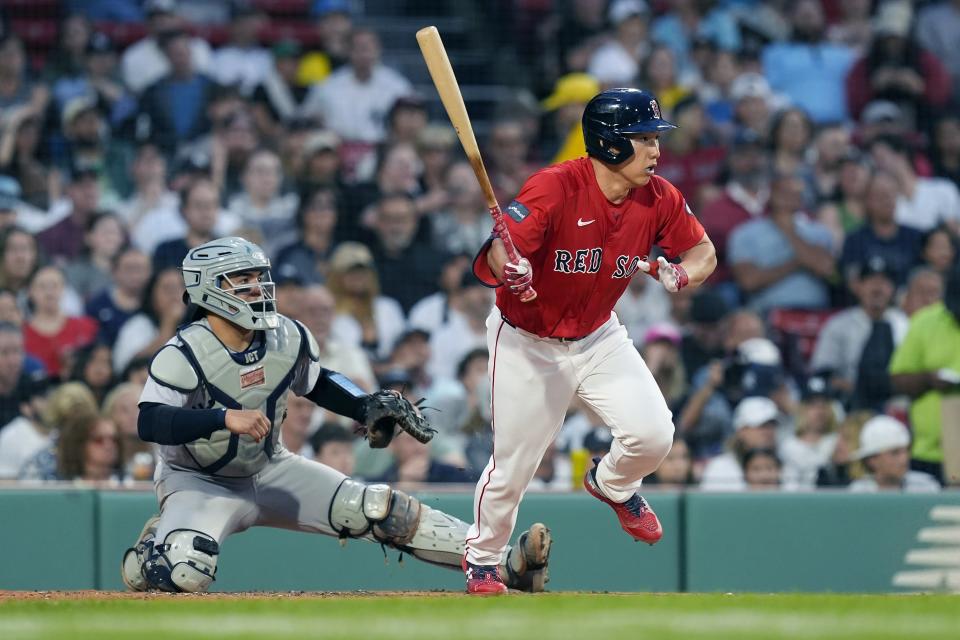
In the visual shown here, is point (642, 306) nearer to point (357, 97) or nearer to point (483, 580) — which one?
A: point (357, 97)

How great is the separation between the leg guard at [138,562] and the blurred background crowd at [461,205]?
206 cm

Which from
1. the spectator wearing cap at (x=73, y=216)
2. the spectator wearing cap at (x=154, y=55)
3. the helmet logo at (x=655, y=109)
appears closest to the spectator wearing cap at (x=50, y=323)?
the spectator wearing cap at (x=73, y=216)

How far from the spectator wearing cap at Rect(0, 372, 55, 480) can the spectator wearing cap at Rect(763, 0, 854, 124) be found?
6078 millimetres

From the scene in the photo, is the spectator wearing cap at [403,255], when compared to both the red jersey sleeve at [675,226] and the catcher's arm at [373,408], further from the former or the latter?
the red jersey sleeve at [675,226]

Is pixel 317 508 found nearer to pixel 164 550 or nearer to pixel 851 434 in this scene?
pixel 164 550

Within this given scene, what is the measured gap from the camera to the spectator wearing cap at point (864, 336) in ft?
32.5

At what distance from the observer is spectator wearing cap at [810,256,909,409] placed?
990 centimetres

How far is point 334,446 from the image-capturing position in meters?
8.80

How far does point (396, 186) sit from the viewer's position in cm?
1094

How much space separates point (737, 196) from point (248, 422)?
5793mm

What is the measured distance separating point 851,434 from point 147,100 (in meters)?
5.39

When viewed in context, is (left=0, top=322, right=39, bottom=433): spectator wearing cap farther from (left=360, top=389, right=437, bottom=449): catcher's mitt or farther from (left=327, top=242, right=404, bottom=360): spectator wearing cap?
(left=360, top=389, right=437, bottom=449): catcher's mitt

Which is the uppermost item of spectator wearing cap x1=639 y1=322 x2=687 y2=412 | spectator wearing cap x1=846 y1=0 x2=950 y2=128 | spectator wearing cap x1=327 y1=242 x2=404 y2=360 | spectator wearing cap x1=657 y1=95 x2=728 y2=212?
spectator wearing cap x1=846 y1=0 x2=950 y2=128

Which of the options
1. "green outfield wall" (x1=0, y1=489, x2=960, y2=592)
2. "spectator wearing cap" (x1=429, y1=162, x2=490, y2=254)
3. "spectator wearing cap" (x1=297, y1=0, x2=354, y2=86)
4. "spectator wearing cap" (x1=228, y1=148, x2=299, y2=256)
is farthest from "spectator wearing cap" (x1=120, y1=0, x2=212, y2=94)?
"green outfield wall" (x1=0, y1=489, x2=960, y2=592)
